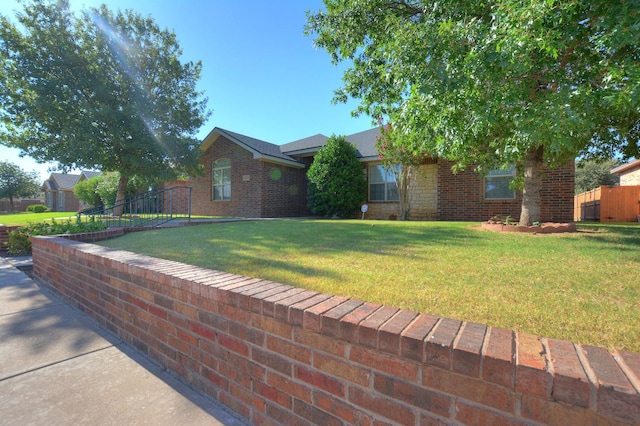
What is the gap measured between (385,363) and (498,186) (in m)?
11.4

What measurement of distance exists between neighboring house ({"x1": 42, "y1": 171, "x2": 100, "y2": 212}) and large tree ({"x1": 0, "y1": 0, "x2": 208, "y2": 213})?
26.9m

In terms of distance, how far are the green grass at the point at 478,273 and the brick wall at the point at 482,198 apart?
5.81 metres

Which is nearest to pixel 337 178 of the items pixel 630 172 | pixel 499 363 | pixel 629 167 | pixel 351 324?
pixel 351 324

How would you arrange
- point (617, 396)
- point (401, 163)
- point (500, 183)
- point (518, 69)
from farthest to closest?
point (401, 163)
point (500, 183)
point (518, 69)
point (617, 396)

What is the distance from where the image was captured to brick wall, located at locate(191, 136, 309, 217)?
520 inches

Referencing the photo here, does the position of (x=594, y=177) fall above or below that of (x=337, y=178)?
above

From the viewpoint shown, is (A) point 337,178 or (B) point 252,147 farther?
(B) point 252,147

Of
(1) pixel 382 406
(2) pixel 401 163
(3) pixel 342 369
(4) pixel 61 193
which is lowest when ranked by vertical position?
(1) pixel 382 406

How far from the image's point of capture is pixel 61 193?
1414 inches

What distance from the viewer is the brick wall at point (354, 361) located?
1.01 meters

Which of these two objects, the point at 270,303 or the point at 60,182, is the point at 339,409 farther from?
the point at 60,182

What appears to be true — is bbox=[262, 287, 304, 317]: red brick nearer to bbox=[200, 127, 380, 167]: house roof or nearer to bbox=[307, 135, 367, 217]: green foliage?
bbox=[307, 135, 367, 217]: green foliage

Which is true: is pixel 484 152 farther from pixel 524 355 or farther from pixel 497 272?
pixel 524 355

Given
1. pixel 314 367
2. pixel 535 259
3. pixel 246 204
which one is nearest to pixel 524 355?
pixel 314 367
